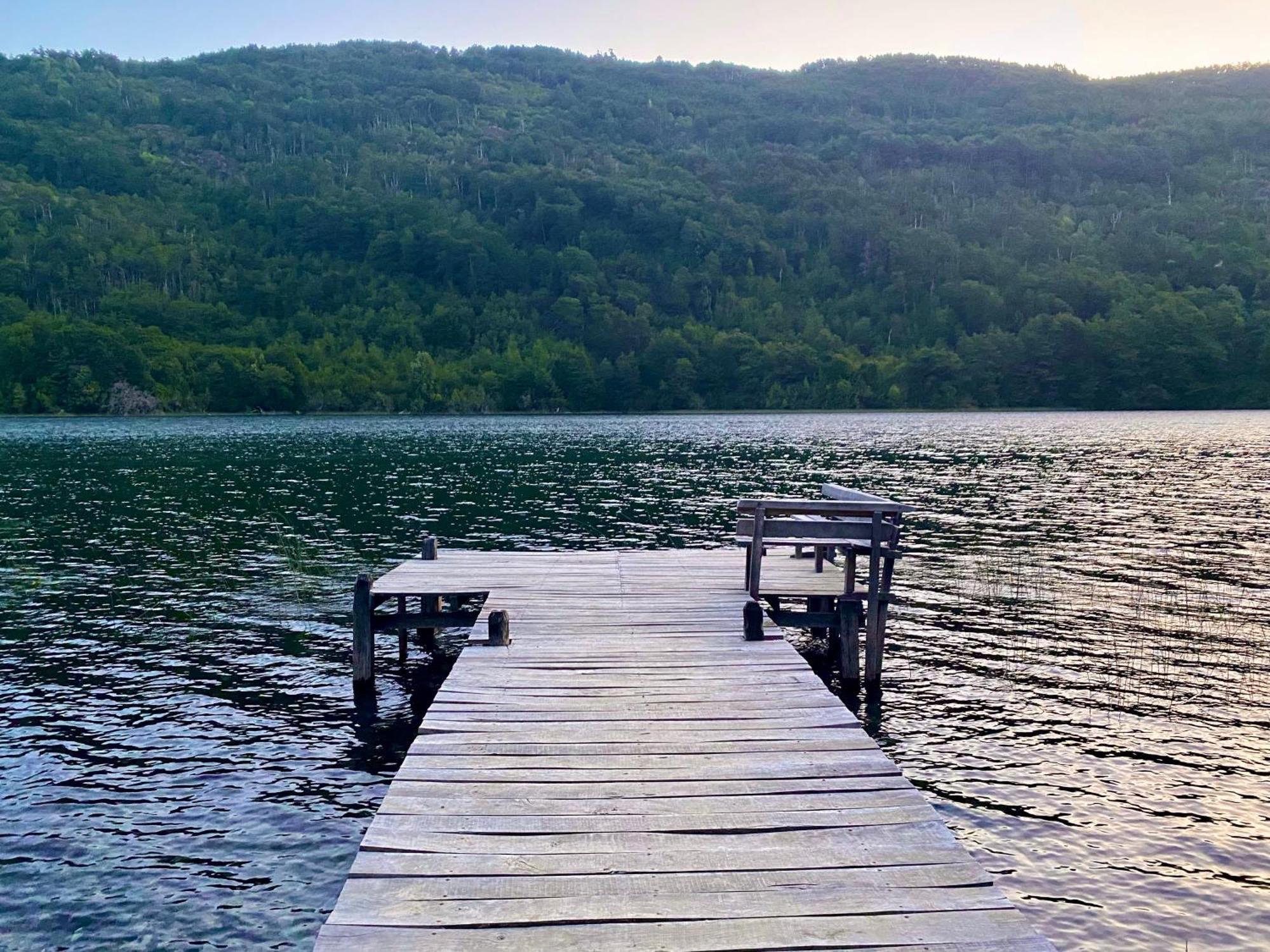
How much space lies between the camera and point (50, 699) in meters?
13.4

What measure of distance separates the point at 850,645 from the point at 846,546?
1.47 metres

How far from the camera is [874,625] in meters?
13.8

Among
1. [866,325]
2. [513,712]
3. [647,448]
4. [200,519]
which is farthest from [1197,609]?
[866,325]

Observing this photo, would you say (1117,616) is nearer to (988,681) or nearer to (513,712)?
(988,681)

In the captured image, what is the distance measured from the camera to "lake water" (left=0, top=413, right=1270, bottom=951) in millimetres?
8234

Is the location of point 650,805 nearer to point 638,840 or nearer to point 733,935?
point 638,840

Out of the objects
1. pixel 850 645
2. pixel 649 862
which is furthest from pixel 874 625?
pixel 649 862

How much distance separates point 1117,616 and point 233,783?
52.1 feet

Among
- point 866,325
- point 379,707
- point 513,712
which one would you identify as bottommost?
point 379,707

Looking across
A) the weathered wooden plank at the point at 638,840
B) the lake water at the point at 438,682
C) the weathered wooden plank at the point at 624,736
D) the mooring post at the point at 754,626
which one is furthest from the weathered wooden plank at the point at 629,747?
the mooring post at the point at 754,626

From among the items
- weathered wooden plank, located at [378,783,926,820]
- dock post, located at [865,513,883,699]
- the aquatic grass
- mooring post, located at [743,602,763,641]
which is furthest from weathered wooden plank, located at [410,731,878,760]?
the aquatic grass

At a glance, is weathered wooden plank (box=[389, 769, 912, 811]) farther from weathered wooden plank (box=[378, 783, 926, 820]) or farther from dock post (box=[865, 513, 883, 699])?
dock post (box=[865, 513, 883, 699])

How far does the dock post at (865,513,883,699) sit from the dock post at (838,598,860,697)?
1.10 feet

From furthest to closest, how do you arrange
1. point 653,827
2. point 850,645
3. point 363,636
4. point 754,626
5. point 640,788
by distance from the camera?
point 363,636
point 850,645
point 754,626
point 640,788
point 653,827
